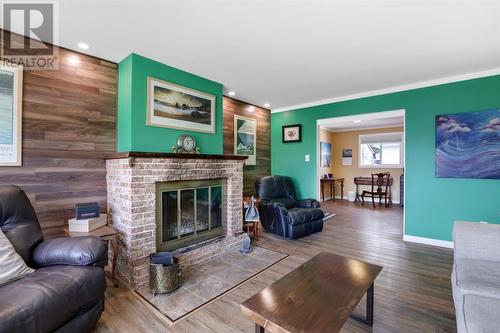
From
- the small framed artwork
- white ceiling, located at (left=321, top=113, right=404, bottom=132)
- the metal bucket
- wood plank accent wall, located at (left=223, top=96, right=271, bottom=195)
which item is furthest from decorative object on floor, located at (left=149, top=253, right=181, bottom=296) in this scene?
white ceiling, located at (left=321, top=113, right=404, bottom=132)

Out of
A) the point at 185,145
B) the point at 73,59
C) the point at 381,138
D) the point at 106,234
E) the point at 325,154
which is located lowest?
the point at 106,234

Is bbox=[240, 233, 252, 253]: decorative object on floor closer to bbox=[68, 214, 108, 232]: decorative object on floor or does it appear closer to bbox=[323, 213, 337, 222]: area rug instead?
bbox=[68, 214, 108, 232]: decorative object on floor

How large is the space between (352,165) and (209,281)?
6.81m

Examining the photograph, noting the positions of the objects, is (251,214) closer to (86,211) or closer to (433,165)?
(86,211)

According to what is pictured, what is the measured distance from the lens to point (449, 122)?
3445mm

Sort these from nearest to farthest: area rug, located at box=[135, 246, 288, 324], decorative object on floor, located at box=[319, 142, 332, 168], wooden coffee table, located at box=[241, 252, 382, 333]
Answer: wooden coffee table, located at box=[241, 252, 382, 333] < area rug, located at box=[135, 246, 288, 324] < decorative object on floor, located at box=[319, 142, 332, 168]

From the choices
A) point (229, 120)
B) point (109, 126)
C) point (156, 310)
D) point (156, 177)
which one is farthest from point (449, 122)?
point (109, 126)

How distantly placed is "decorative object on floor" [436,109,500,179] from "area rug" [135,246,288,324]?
108 inches

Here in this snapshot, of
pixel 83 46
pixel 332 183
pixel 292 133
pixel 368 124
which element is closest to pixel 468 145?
pixel 292 133

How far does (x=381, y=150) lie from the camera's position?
7.48 meters

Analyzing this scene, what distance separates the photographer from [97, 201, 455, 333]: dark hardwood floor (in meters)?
1.78

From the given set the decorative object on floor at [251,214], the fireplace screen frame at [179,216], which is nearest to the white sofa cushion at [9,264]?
the fireplace screen frame at [179,216]

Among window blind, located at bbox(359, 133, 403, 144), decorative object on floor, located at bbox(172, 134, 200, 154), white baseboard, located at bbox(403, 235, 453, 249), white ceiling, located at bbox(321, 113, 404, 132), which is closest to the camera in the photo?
decorative object on floor, located at bbox(172, 134, 200, 154)

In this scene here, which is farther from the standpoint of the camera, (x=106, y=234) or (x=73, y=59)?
(x=73, y=59)
